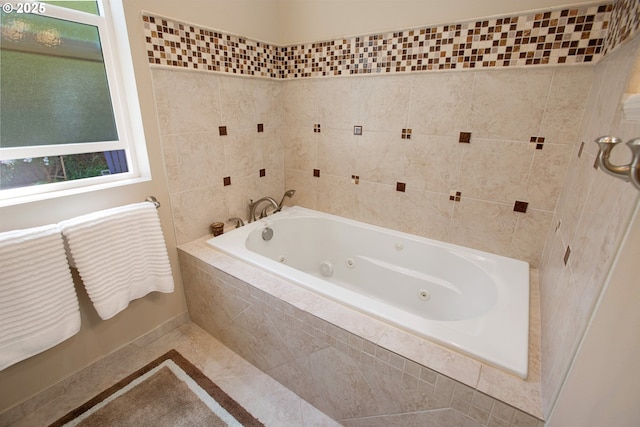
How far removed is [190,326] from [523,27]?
257 centimetres

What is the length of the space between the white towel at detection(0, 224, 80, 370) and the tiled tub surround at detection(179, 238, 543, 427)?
62 cm

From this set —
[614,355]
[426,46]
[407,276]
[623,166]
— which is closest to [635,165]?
[623,166]

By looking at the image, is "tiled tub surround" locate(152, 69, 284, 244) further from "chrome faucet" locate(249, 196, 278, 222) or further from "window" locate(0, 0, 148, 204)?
"window" locate(0, 0, 148, 204)

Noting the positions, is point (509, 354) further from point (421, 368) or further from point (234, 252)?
point (234, 252)

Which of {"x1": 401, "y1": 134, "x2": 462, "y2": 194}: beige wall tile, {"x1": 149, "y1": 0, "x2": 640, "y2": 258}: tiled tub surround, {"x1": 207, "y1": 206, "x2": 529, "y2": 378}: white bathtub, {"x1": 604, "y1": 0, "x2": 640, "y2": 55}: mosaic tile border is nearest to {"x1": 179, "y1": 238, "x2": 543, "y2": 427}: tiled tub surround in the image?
{"x1": 207, "y1": 206, "x2": 529, "y2": 378}: white bathtub

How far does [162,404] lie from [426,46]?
92.9 inches

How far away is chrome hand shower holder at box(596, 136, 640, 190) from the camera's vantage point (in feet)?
1.56

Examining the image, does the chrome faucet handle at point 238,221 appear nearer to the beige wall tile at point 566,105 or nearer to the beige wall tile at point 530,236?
the beige wall tile at point 530,236

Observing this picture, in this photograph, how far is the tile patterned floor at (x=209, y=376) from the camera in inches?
54.6

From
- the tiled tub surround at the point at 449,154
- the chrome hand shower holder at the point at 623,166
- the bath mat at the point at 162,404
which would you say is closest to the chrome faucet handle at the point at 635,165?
the chrome hand shower holder at the point at 623,166

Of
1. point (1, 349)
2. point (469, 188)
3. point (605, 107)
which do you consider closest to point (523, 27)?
point (605, 107)

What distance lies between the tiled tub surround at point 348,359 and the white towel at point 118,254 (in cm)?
23

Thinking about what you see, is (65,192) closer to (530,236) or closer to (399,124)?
(399,124)

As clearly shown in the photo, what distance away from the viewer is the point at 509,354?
1033 mm
